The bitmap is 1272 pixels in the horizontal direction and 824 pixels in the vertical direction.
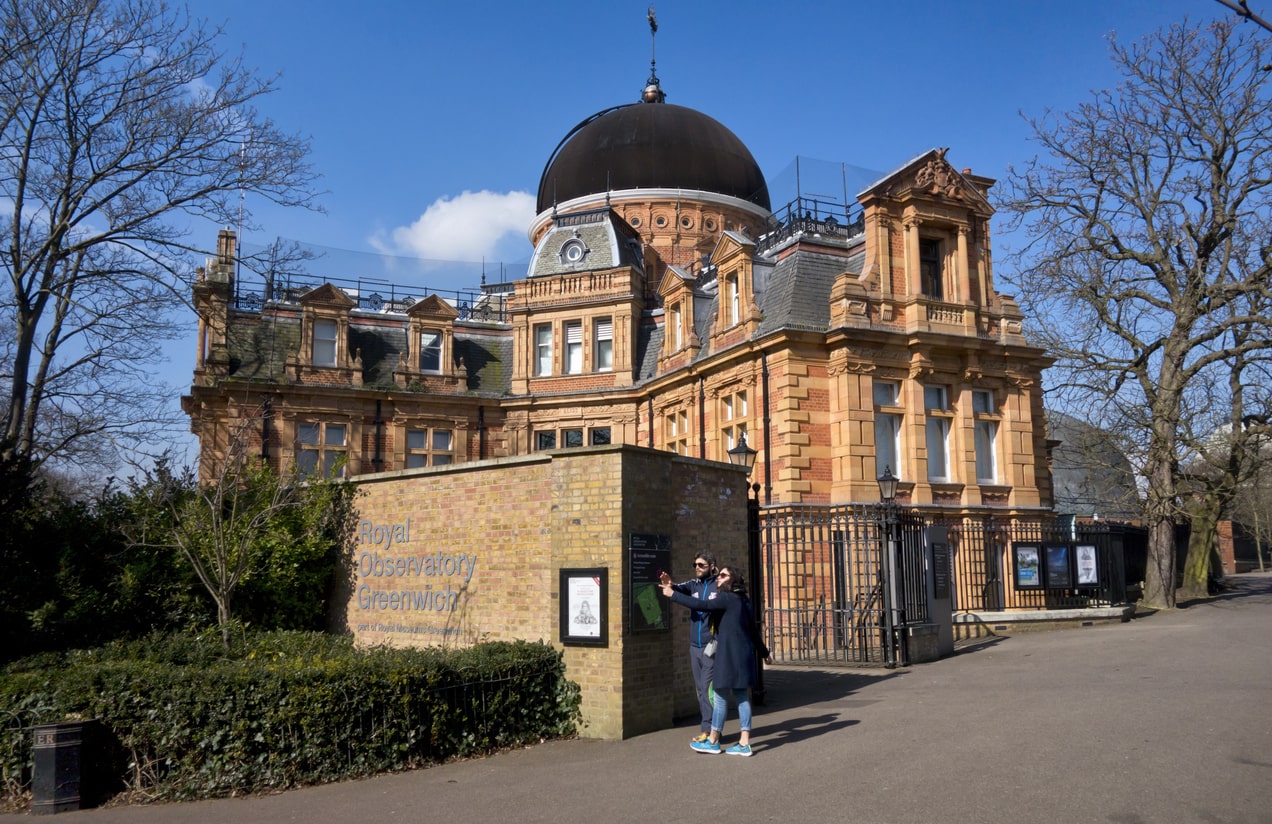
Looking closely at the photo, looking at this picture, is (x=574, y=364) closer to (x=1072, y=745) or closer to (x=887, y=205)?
(x=887, y=205)

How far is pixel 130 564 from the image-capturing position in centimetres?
1472

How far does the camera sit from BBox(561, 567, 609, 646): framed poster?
423 inches

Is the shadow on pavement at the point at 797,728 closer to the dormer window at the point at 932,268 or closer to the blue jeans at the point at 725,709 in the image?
the blue jeans at the point at 725,709

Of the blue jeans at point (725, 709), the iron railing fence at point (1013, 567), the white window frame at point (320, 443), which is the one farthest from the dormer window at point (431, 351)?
the blue jeans at point (725, 709)

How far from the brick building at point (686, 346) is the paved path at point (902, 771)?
11010mm

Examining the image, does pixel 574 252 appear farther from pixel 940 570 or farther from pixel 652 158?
pixel 940 570

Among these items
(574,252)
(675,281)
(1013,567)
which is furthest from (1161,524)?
(574,252)

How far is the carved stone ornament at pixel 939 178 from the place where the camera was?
85.5 feet

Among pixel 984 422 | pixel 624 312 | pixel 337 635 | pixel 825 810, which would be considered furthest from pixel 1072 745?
pixel 624 312

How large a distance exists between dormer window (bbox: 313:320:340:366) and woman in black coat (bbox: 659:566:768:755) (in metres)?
Answer: 24.6

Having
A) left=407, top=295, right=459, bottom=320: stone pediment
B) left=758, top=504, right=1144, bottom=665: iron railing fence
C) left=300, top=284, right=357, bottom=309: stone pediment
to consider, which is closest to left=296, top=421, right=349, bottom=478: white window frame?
left=300, top=284, right=357, bottom=309: stone pediment

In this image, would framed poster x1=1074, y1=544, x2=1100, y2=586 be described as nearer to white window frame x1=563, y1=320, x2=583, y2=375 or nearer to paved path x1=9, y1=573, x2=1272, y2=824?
paved path x1=9, y1=573, x2=1272, y2=824

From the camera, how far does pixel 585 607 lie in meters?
10.9

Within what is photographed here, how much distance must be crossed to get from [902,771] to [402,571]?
8.00m
